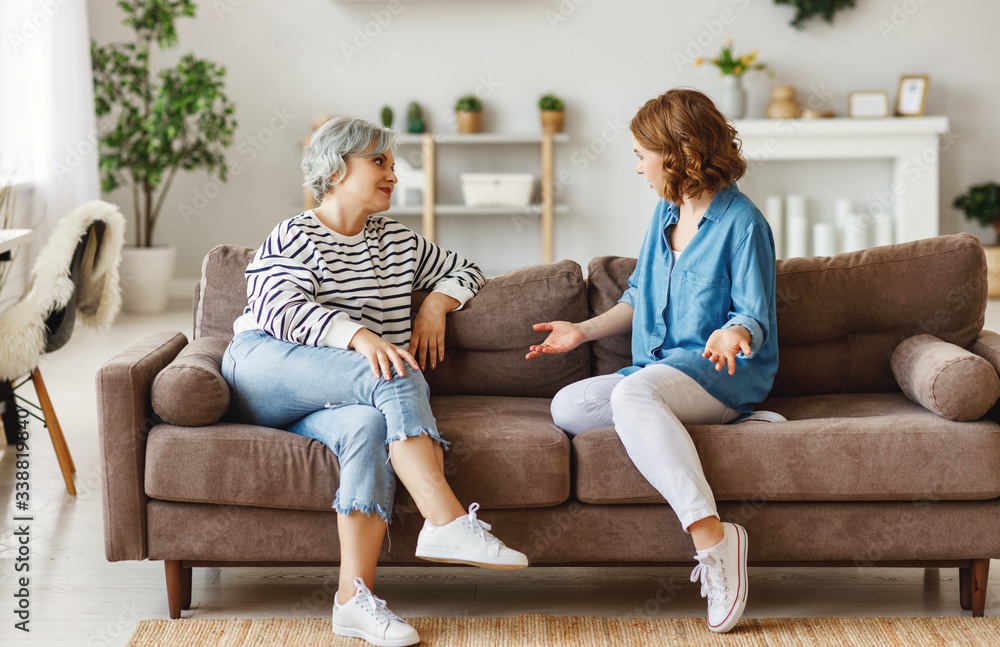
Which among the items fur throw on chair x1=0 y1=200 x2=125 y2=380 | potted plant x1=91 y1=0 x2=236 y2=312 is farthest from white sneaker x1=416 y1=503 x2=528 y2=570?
potted plant x1=91 y1=0 x2=236 y2=312

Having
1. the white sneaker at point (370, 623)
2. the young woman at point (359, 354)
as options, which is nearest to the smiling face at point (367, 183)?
the young woman at point (359, 354)

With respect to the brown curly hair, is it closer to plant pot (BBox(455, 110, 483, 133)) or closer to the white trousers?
the white trousers

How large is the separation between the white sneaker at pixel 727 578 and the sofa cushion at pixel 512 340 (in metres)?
0.60

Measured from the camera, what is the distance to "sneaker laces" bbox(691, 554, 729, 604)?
1.78 metres

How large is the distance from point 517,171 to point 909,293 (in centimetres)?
382

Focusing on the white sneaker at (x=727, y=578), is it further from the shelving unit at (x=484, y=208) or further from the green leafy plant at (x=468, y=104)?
the green leafy plant at (x=468, y=104)

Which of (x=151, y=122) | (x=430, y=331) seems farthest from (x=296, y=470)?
(x=151, y=122)

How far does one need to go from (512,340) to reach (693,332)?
0.45 meters

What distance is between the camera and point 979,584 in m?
1.87

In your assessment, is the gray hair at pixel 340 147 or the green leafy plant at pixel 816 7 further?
the green leafy plant at pixel 816 7

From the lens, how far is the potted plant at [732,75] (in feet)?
17.7

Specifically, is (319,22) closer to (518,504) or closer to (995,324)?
(995,324)

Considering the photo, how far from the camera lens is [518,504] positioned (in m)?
1.84

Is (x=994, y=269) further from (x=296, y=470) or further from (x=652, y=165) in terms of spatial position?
(x=296, y=470)
